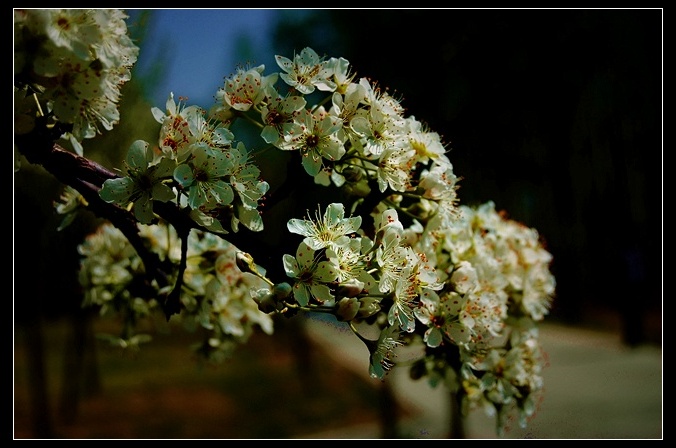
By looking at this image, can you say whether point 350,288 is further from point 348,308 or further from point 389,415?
point 389,415

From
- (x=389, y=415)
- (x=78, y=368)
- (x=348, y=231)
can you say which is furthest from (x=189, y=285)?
(x=78, y=368)

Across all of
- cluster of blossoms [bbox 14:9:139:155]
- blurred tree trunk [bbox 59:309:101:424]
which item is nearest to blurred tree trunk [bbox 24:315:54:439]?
blurred tree trunk [bbox 59:309:101:424]

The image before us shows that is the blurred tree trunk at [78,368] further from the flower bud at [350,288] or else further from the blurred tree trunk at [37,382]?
the flower bud at [350,288]

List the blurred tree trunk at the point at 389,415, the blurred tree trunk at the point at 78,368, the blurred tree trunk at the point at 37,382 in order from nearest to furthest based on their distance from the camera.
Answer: the blurred tree trunk at the point at 37,382, the blurred tree trunk at the point at 389,415, the blurred tree trunk at the point at 78,368

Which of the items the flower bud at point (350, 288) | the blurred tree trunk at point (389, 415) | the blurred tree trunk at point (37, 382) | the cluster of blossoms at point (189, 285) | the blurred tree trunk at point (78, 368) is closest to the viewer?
the flower bud at point (350, 288)

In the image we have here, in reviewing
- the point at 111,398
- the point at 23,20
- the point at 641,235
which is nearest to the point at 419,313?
the point at 23,20

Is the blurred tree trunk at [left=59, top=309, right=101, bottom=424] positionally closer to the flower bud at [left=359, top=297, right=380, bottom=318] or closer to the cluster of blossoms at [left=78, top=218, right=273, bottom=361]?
the cluster of blossoms at [left=78, top=218, right=273, bottom=361]

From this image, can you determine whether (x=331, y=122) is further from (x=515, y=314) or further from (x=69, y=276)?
(x=69, y=276)

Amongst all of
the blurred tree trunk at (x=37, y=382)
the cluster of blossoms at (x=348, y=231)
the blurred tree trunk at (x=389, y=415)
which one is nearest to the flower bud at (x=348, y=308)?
the cluster of blossoms at (x=348, y=231)
